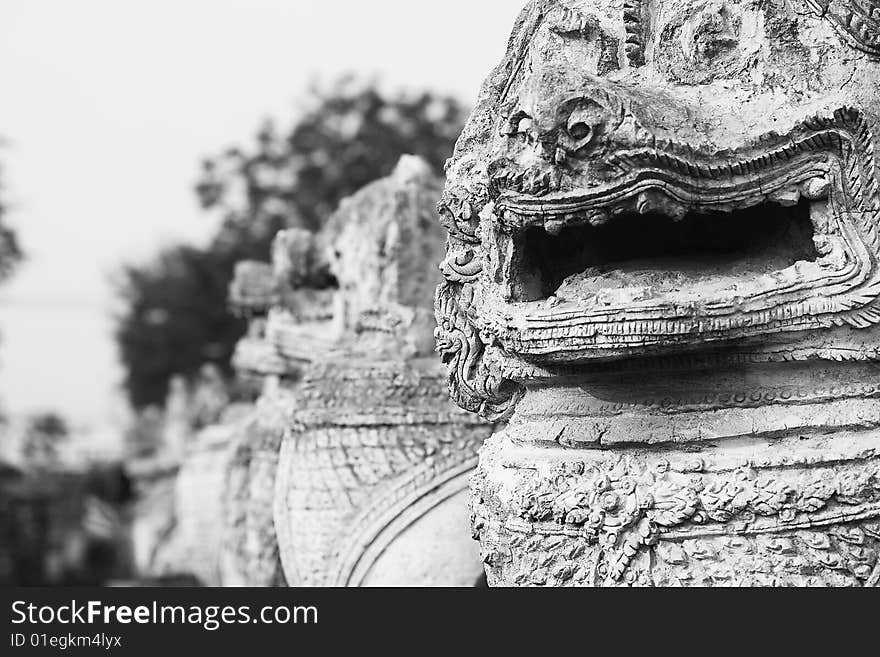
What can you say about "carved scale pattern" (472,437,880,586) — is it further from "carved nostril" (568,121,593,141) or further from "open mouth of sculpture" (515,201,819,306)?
"carved nostril" (568,121,593,141)

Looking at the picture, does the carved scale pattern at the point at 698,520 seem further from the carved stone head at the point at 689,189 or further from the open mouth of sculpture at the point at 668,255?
the open mouth of sculpture at the point at 668,255

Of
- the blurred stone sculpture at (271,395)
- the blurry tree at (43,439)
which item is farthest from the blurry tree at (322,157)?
the blurred stone sculpture at (271,395)

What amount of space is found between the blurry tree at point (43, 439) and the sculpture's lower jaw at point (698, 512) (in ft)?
82.6

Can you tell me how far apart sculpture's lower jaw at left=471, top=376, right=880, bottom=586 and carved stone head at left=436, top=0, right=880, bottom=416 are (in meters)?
0.25

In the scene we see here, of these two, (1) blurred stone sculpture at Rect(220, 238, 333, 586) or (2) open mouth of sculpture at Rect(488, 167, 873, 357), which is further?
(1) blurred stone sculpture at Rect(220, 238, 333, 586)

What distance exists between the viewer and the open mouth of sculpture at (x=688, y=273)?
337cm

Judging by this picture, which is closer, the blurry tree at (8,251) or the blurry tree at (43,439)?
the blurry tree at (8,251)

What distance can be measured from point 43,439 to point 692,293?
28055mm

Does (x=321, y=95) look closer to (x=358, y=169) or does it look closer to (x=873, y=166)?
(x=358, y=169)

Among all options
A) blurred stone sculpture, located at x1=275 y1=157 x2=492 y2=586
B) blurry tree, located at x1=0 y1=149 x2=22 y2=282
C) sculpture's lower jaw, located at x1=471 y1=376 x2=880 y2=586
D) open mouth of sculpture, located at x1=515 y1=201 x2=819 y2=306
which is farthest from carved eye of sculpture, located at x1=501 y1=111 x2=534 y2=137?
blurry tree, located at x1=0 y1=149 x2=22 y2=282

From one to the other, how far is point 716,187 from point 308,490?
2.55 m

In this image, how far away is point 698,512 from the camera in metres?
3.48

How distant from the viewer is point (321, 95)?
2678cm

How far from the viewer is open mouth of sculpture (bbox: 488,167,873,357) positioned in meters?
3.37
